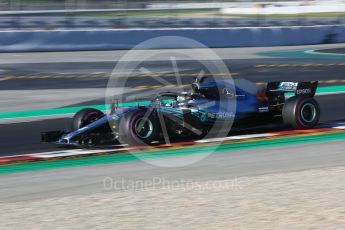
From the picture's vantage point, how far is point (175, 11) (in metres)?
29.9

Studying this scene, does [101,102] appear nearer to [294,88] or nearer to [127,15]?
[294,88]

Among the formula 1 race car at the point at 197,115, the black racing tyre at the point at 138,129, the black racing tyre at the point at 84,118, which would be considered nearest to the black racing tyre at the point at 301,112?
the formula 1 race car at the point at 197,115

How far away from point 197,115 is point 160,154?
3.07 feet

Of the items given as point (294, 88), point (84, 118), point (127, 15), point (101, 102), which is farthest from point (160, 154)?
point (127, 15)

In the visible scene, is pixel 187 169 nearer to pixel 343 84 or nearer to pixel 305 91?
pixel 305 91

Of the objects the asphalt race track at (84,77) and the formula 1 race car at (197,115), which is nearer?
the formula 1 race car at (197,115)

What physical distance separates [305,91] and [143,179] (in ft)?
13.0

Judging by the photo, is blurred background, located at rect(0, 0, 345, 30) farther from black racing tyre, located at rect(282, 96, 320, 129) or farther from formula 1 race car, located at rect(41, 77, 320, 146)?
black racing tyre, located at rect(282, 96, 320, 129)

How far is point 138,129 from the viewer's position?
31.5ft

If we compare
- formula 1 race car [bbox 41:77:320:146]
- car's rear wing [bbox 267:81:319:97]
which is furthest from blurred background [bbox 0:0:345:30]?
formula 1 race car [bbox 41:77:320:146]

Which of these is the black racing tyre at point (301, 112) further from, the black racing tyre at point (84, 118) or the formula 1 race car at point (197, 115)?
the black racing tyre at point (84, 118)

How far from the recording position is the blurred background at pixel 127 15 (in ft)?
91.1

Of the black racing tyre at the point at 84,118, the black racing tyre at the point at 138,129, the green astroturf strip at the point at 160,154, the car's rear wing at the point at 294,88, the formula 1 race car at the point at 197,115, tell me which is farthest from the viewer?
the car's rear wing at the point at 294,88

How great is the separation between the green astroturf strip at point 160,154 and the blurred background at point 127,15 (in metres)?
17.6
